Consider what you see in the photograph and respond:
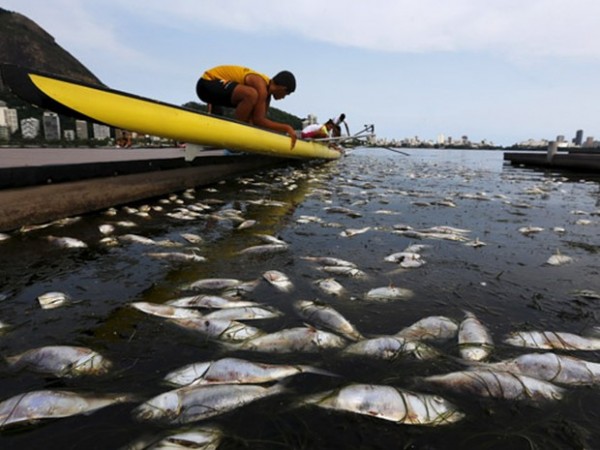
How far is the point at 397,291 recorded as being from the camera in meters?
3.39

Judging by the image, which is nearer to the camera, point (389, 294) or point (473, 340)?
point (473, 340)

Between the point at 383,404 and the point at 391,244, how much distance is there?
132 inches

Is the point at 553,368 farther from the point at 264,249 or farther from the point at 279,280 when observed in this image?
the point at 264,249

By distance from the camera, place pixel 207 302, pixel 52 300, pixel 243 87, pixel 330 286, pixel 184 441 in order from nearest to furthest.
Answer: pixel 184 441, pixel 52 300, pixel 207 302, pixel 330 286, pixel 243 87

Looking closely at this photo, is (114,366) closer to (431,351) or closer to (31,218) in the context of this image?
(431,351)

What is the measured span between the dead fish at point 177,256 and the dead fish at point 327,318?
1648mm

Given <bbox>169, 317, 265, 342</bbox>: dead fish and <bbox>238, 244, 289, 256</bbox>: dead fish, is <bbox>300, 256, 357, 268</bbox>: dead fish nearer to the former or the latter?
<bbox>238, 244, 289, 256</bbox>: dead fish

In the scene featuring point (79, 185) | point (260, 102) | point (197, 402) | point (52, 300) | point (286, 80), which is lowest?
point (197, 402)

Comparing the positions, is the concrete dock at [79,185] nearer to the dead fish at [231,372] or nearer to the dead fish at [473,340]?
the dead fish at [231,372]

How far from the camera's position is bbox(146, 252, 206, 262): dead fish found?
4195mm

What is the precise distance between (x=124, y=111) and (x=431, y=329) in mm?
5752

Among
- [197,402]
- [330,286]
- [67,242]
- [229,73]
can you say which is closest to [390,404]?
[197,402]

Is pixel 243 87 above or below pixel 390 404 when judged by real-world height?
above

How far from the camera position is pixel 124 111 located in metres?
5.96
